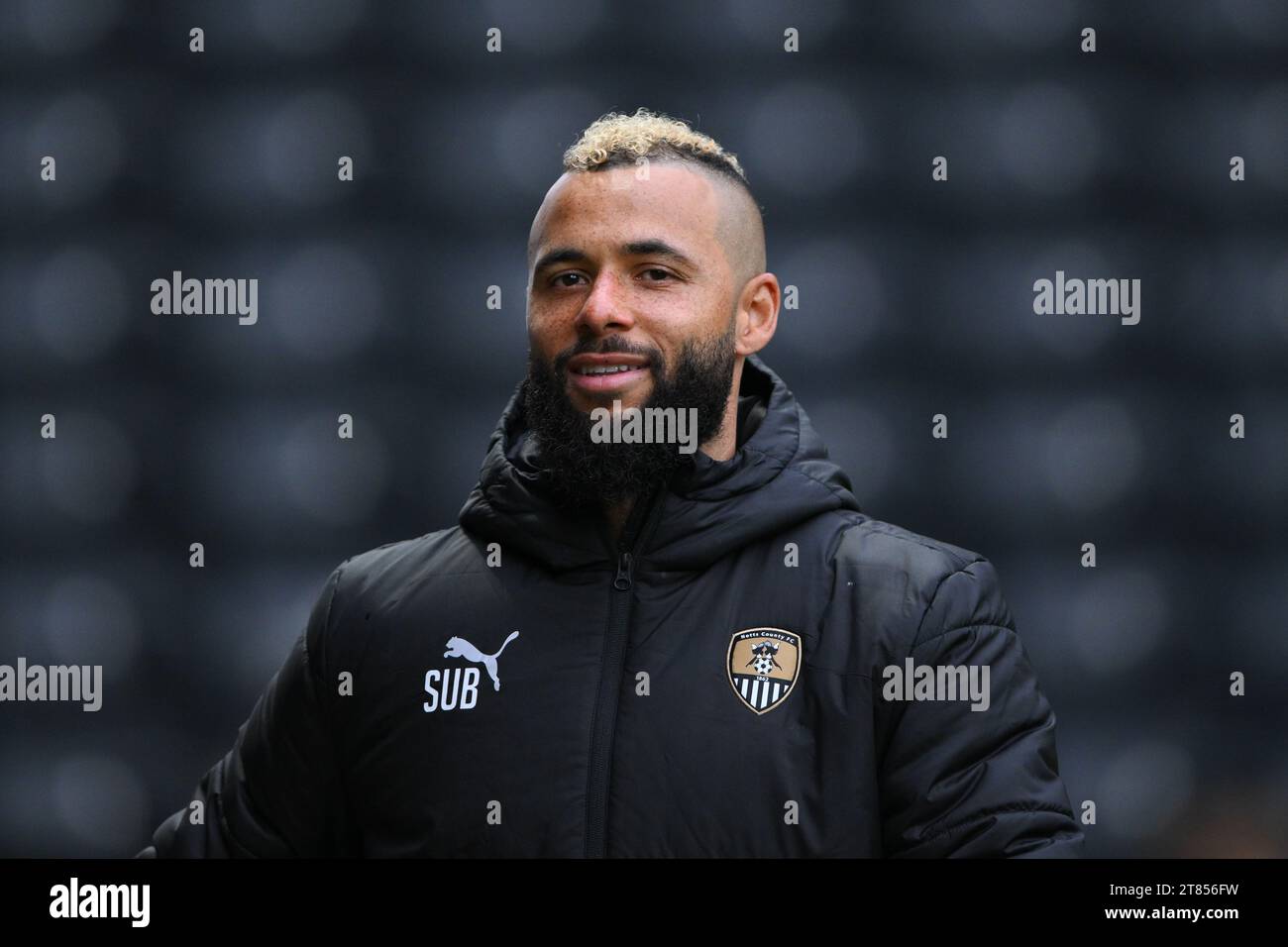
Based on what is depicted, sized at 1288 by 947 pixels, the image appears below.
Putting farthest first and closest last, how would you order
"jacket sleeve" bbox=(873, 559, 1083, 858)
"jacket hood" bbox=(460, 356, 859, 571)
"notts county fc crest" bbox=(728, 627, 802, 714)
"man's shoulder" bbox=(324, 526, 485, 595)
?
"man's shoulder" bbox=(324, 526, 485, 595), "jacket hood" bbox=(460, 356, 859, 571), "notts county fc crest" bbox=(728, 627, 802, 714), "jacket sleeve" bbox=(873, 559, 1083, 858)

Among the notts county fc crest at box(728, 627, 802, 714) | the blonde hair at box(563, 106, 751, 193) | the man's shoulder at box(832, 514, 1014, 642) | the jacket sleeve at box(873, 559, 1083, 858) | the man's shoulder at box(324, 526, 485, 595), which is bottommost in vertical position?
the jacket sleeve at box(873, 559, 1083, 858)

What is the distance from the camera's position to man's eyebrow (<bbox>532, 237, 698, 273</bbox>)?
186 centimetres

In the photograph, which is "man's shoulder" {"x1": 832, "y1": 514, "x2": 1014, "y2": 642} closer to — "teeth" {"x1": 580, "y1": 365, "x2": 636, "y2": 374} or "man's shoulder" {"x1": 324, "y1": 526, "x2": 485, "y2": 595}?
"teeth" {"x1": 580, "y1": 365, "x2": 636, "y2": 374}

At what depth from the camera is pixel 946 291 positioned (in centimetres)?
318

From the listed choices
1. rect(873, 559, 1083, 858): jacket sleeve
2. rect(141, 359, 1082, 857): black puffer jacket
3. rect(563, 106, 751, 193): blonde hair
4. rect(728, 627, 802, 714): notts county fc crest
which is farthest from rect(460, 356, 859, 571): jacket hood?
rect(563, 106, 751, 193): blonde hair

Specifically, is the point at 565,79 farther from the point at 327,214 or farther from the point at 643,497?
the point at 643,497

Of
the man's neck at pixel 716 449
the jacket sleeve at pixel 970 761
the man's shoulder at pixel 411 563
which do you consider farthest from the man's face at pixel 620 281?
the jacket sleeve at pixel 970 761

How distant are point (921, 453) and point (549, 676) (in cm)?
155

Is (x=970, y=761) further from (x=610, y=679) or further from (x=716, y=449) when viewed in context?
(x=716, y=449)

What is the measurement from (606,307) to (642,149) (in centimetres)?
24

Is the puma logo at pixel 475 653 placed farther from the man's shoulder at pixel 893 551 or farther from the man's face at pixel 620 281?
the man's shoulder at pixel 893 551
